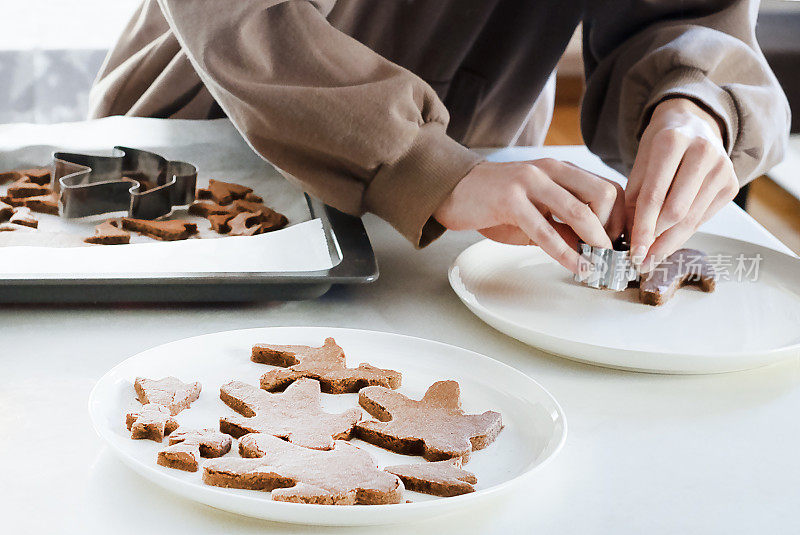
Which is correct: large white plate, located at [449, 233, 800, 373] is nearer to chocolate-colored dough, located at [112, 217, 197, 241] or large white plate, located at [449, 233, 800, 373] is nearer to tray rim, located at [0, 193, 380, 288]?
tray rim, located at [0, 193, 380, 288]

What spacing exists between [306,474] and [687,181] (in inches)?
21.2

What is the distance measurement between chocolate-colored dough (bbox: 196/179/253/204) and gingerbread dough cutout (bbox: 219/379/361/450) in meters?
0.50

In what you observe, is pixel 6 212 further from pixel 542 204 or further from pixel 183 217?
pixel 542 204

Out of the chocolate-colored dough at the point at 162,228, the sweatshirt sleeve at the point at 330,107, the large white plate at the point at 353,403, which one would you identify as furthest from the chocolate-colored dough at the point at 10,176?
the large white plate at the point at 353,403

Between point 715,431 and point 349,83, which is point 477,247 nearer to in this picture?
point 349,83

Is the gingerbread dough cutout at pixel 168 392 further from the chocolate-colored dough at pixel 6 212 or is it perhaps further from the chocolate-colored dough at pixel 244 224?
the chocolate-colored dough at pixel 6 212

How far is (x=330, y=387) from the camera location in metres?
0.65

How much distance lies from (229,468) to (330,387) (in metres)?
A: 0.14

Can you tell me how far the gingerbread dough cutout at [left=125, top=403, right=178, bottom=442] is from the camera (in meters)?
0.56

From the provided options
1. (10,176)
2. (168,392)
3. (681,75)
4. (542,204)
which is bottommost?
(10,176)

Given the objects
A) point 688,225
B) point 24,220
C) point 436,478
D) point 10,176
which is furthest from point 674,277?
point 10,176

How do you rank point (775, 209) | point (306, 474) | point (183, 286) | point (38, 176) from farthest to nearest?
point (775, 209)
point (38, 176)
point (183, 286)
point (306, 474)

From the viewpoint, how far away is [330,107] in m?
0.86

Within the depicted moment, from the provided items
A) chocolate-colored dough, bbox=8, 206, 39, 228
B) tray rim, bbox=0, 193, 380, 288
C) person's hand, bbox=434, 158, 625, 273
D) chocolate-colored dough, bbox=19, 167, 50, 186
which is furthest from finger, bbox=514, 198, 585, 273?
chocolate-colored dough, bbox=19, 167, 50, 186
